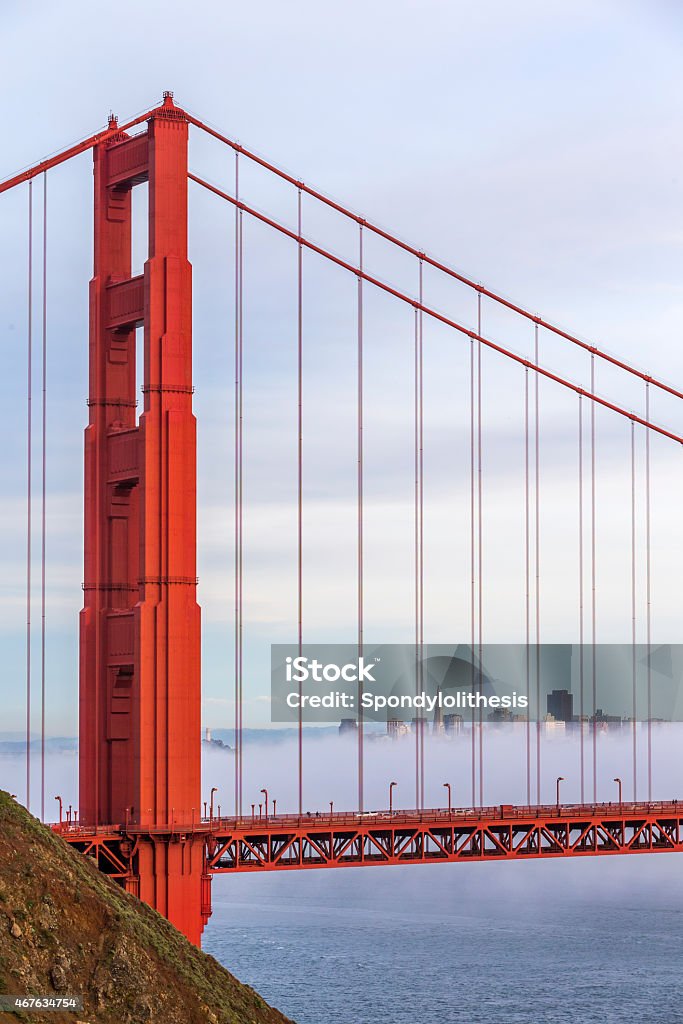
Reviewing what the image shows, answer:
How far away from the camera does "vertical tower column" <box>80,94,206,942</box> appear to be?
6072 cm

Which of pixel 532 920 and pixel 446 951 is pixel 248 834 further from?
pixel 532 920

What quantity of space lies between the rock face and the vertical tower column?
24.1 ft

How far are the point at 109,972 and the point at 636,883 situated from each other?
159 meters

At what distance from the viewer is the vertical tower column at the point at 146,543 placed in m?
60.7

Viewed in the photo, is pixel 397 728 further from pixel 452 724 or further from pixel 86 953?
pixel 86 953

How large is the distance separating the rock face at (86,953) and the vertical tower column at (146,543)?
734cm

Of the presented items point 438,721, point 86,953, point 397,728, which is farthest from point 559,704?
point 86,953

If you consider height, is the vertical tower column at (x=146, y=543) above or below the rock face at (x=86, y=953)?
above

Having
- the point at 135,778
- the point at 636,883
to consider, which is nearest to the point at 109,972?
the point at 135,778

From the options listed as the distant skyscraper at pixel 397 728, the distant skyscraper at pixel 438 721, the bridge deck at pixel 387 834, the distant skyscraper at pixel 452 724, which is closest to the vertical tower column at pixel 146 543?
the bridge deck at pixel 387 834

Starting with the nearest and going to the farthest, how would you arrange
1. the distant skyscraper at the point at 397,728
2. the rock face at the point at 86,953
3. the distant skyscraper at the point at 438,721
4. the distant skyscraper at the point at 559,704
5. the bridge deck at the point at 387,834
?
the rock face at the point at 86,953
the bridge deck at the point at 387,834
the distant skyscraper at the point at 438,721
the distant skyscraper at the point at 397,728
the distant skyscraper at the point at 559,704

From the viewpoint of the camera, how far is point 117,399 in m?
64.9

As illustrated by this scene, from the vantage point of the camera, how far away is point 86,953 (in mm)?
45750

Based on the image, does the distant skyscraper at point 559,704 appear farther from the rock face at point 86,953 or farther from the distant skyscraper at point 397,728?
the rock face at point 86,953
